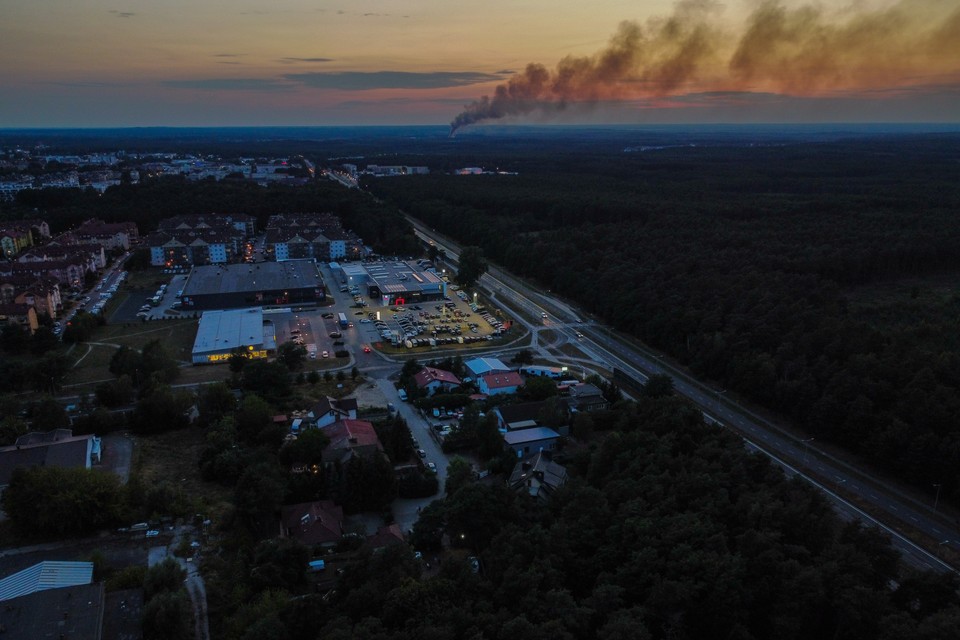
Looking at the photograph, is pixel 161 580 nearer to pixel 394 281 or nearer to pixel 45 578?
pixel 45 578

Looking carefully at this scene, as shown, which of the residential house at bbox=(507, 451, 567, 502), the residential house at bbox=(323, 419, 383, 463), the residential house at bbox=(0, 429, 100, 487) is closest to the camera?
the residential house at bbox=(507, 451, 567, 502)

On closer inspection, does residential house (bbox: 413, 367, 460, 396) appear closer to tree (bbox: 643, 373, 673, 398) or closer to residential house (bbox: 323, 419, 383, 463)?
residential house (bbox: 323, 419, 383, 463)

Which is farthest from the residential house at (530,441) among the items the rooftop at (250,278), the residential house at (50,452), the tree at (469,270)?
the rooftop at (250,278)

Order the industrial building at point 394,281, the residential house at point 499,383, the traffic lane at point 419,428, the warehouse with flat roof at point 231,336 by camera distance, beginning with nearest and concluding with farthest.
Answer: the traffic lane at point 419,428, the residential house at point 499,383, the warehouse with flat roof at point 231,336, the industrial building at point 394,281

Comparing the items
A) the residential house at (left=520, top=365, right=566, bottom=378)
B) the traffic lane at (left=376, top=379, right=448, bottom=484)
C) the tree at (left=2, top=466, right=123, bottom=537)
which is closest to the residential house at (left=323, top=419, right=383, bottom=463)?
the traffic lane at (left=376, top=379, right=448, bottom=484)

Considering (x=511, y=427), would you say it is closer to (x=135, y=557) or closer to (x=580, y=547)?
(x=580, y=547)

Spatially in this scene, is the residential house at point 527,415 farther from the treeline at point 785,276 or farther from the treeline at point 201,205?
the treeline at point 201,205
